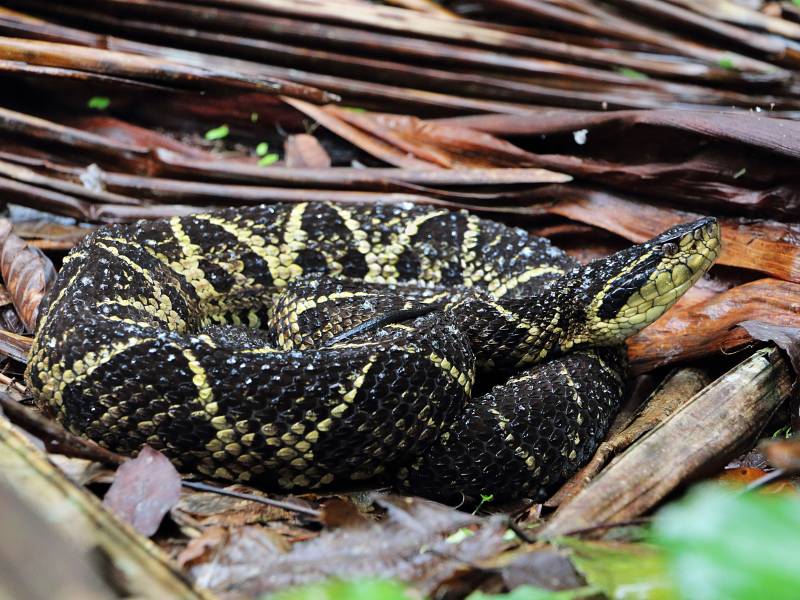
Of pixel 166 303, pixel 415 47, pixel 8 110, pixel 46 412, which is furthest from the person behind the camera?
pixel 415 47

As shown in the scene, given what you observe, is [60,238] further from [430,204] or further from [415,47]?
[415,47]

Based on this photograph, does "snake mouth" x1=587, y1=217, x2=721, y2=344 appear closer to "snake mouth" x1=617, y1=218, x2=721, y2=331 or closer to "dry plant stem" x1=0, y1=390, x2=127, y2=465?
"snake mouth" x1=617, y1=218, x2=721, y2=331

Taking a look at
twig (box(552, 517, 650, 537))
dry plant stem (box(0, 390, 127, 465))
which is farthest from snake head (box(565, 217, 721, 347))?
dry plant stem (box(0, 390, 127, 465))

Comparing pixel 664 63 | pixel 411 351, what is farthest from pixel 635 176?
→ pixel 411 351

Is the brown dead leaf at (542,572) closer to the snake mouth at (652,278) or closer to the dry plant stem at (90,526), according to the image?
the dry plant stem at (90,526)

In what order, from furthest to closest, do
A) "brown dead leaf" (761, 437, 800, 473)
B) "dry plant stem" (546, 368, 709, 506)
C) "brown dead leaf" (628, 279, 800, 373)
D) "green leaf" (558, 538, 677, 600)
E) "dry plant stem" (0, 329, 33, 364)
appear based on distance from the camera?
"brown dead leaf" (628, 279, 800, 373), "dry plant stem" (0, 329, 33, 364), "dry plant stem" (546, 368, 709, 506), "green leaf" (558, 538, 677, 600), "brown dead leaf" (761, 437, 800, 473)
